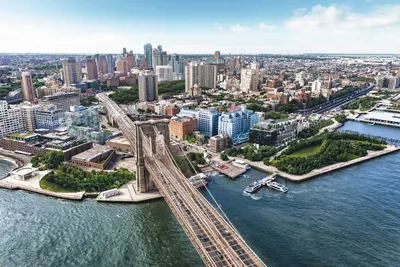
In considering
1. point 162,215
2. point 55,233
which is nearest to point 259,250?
point 162,215

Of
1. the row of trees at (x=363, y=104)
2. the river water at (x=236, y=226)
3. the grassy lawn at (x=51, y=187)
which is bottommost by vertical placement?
the river water at (x=236, y=226)

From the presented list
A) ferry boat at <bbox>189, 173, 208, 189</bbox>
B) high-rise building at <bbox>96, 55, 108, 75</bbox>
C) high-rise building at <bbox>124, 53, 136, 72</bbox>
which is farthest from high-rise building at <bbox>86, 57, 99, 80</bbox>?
ferry boat at <bbox>189, 173, 208, 189</bbox>

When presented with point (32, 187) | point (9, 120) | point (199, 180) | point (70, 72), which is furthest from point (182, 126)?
point (70, 72)

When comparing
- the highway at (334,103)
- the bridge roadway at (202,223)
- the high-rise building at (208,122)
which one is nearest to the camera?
the bridge roadway at (202,223)

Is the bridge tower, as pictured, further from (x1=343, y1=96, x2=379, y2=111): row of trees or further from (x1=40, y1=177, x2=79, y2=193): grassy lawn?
(x1=343, y1=96, x2=379, y2=111): row of trees

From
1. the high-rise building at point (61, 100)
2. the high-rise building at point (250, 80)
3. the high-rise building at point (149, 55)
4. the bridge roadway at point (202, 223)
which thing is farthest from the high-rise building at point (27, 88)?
the high-rise building at point (149, 55)

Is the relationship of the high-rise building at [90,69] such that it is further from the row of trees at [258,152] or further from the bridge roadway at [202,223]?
the bridge roadway at [202,223]
